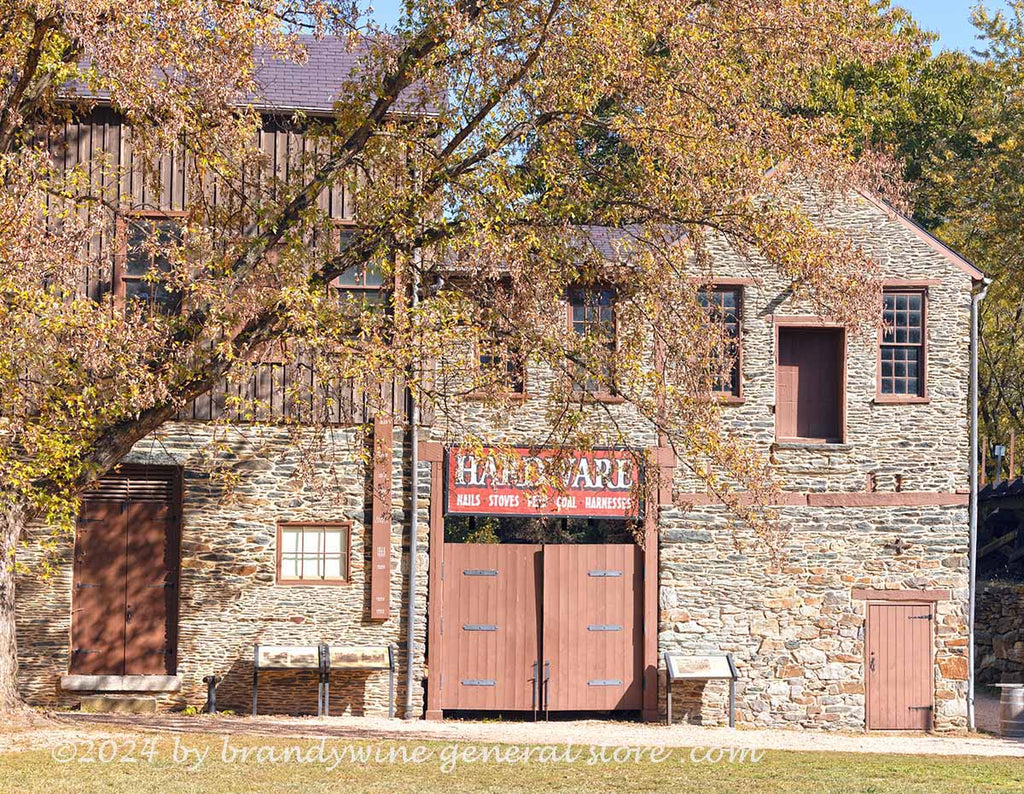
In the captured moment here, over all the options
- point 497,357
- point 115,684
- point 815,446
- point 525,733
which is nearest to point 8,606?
point 115,684

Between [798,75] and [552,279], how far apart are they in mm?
3323

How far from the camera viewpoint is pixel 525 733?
1576 centimetres

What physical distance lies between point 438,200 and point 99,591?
7230mm

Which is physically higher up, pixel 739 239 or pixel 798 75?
pixel 798 75

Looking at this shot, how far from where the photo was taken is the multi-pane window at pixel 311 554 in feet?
57.4

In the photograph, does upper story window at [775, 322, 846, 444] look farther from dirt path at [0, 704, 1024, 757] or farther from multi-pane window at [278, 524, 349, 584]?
multi-pane window at [278, 524, 349, 584]

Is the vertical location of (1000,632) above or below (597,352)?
below

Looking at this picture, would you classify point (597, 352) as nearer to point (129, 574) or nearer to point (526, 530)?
point (129, 574)

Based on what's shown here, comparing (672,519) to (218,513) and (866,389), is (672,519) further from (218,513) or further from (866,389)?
(218,513)

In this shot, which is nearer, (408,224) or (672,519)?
(408,224)

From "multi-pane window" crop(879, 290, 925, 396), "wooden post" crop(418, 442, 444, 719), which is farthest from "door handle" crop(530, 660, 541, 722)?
"multi-pane window" crop(879, 290, 925, 396)

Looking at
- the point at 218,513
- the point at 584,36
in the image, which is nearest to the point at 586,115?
the point at 584,36

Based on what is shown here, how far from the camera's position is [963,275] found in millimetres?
18844

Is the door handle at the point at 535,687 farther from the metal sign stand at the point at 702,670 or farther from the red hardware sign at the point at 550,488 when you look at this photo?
the red hardware sign at the point at 550,488
